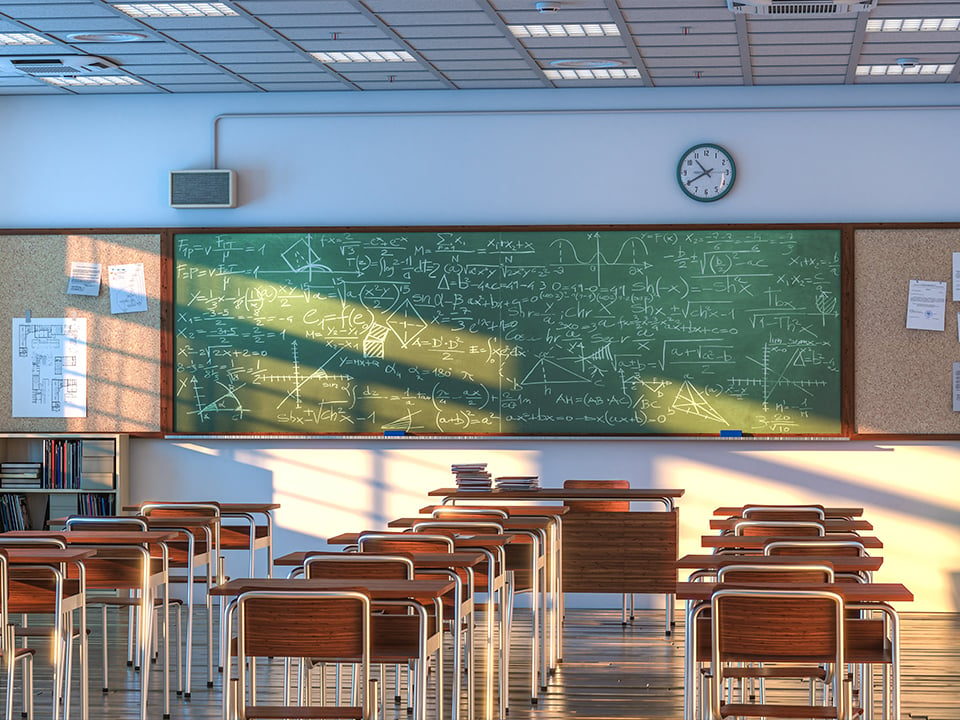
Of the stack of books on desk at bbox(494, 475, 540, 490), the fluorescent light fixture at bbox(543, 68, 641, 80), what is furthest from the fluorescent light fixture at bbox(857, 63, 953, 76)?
the stack of books on desk at bbox(494, 475, 540, 490)

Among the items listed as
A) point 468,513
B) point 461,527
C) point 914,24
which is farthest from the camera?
point 914,24

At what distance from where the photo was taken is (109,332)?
9805 mm

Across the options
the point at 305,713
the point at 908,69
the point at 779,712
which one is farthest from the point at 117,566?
the point at 908,69

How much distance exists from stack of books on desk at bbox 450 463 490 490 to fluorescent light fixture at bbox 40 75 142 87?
11.2ft

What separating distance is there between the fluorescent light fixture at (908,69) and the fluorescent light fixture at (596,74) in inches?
56.2

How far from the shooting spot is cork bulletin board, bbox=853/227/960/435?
9.16m

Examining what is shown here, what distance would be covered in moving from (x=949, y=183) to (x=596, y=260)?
7.74 ft

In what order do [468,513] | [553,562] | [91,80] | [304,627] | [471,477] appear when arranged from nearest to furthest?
[304,627] → [468,513] → [553,562] → [471,477] → [91,80]

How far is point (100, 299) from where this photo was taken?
9820 millimetres

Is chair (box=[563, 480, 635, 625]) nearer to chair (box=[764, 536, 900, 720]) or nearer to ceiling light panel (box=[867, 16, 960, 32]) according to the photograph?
chair (box=[764, 536, 900, 720])

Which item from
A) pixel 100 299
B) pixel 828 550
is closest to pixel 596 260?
pixel 100 299

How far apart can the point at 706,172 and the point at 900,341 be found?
1686 mm

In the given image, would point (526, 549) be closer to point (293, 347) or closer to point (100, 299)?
point (293, 347)

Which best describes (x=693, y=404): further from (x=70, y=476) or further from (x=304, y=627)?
(x=304, y=627)
